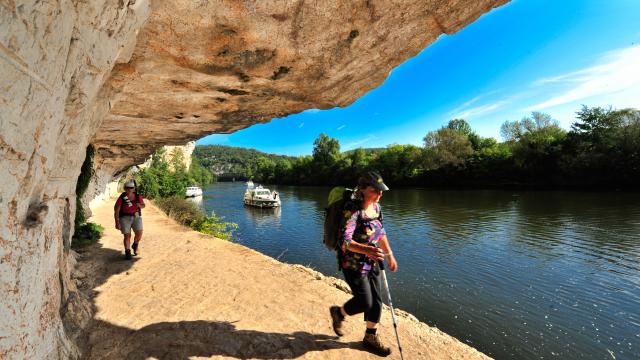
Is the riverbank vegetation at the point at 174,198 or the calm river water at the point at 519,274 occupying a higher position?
the riverbank vegetation at the point at 174,198

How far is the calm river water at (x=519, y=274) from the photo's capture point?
7.76 m

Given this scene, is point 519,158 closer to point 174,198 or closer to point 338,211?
point 174,198

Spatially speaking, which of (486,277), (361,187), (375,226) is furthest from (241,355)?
(486,277)

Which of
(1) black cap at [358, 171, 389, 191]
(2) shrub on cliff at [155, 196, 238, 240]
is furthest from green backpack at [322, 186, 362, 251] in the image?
(2) shrub on cliff at [155, 196, 238, 240]

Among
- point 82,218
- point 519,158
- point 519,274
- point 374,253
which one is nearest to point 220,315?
point 374,253

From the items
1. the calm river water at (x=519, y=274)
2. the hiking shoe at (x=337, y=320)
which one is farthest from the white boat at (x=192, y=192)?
the hiking shoe at (x=337, y=320)

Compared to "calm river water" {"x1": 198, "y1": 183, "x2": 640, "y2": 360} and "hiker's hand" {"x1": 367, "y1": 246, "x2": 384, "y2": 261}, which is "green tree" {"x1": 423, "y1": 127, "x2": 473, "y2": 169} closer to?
"calm river water" {"x1": 198, "y1": 183, "x2": 640, "y2": 360}

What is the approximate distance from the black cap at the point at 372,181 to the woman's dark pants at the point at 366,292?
1.04 m

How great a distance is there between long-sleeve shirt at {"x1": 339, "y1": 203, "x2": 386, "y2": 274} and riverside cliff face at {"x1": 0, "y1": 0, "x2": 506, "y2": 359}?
109 inches

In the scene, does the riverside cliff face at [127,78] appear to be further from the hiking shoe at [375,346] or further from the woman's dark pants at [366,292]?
the hiking shoe at [375,346]

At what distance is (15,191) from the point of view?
2.12m

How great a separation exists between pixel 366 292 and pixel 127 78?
4536mm

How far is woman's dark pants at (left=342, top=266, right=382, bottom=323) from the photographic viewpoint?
4.00 metres

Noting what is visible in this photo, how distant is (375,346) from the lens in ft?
14.1
